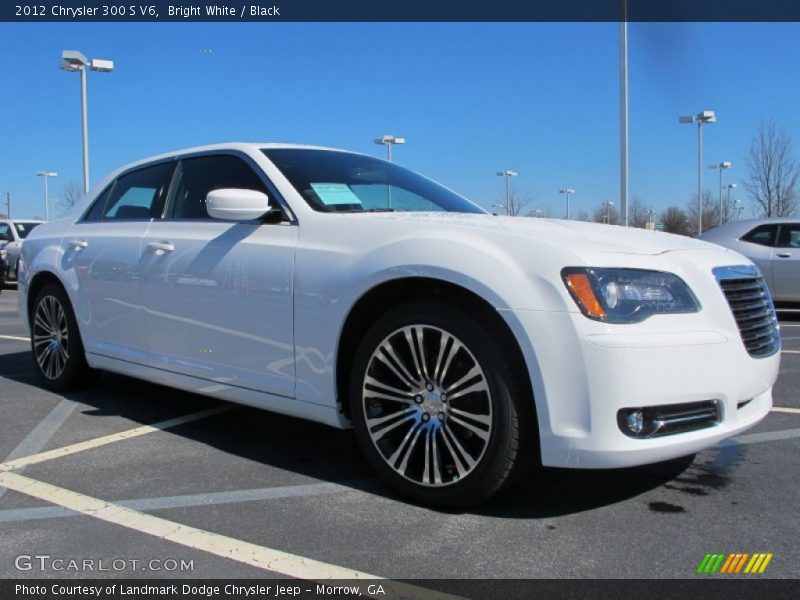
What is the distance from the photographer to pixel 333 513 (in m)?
2.98

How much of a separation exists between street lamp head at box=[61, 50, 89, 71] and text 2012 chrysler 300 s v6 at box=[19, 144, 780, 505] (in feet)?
62.9

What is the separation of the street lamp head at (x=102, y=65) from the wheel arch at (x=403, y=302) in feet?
70.2

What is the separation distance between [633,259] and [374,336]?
1136 mm

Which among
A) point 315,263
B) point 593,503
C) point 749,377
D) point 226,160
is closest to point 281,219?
point 315,263

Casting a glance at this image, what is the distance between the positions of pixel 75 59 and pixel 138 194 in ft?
62.0

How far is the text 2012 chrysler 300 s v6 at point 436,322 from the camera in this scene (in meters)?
2.62

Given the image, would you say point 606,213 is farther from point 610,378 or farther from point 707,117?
point 610,378

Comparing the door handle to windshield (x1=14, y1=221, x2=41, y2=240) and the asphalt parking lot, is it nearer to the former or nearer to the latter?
the asphalt parking lot

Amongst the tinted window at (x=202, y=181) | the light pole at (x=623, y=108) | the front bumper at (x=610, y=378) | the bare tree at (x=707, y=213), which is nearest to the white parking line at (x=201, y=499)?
the front bumper at (x=610, y=378)

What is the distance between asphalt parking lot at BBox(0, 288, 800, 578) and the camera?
2.52 m

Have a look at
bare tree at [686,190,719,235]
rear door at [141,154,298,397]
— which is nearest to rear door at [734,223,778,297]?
rear door at [141,154,298,397]

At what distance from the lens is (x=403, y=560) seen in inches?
100

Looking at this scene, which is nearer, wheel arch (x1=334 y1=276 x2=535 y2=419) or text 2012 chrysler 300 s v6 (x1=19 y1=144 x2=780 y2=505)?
text 2012 chrysler 300 s v6 (x1=19 y1=144 x2=780 y2=505)

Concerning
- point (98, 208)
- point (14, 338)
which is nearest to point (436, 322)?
point (98, 208)
